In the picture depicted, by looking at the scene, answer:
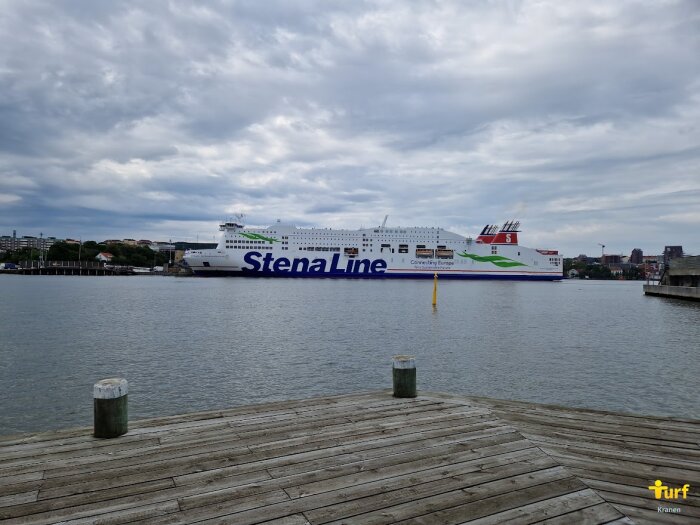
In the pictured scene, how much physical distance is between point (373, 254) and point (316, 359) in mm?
62138

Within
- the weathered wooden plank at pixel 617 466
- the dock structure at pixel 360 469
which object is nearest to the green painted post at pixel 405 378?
the dock structure at pixel 360 469

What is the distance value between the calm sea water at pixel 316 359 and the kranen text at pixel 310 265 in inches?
1847

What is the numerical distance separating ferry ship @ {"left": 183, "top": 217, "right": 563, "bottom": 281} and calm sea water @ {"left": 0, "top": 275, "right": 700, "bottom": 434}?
47429mm

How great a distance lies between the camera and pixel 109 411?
390 cm

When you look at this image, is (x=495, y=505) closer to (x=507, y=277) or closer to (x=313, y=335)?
(x=313, y=335)

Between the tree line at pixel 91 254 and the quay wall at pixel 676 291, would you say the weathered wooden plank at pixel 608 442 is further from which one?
the tree line at pixel 91 254

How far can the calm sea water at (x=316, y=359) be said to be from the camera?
27.8ft

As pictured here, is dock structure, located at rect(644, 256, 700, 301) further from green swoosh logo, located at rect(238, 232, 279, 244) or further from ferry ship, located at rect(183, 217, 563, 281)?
green swoosh logo, located at rect(238, 232, 279, 244)

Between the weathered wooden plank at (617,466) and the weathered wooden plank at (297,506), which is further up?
the weathered wooden plank at (617,466)

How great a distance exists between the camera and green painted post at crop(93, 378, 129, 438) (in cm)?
388

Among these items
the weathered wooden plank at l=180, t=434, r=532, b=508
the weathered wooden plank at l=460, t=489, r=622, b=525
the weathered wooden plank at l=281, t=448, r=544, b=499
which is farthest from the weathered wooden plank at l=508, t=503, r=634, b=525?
the weathered wooden plank at l=180, t=434, r=532, b=508

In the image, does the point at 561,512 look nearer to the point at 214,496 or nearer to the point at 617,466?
the point at 617,466

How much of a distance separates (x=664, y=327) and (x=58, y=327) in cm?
2511

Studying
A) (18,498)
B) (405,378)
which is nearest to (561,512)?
(405,378)
